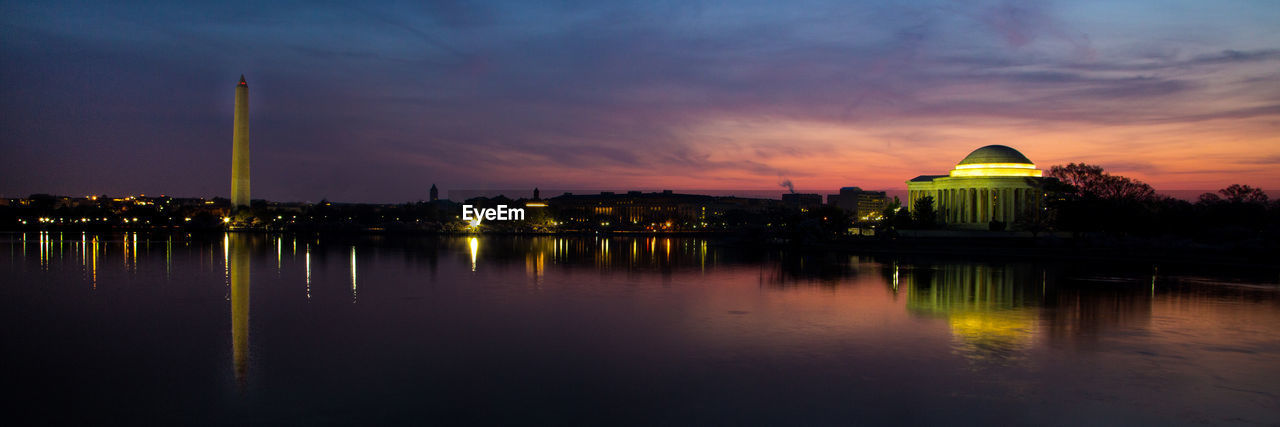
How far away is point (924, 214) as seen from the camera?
232 feet

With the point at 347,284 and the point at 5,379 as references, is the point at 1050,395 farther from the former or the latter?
the point at 347,284

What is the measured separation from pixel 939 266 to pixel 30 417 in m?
36.0

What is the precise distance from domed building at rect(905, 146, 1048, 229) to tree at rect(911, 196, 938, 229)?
87.4 inches

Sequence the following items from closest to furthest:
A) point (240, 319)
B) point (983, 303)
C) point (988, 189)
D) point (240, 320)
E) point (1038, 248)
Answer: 1. point (240, 320)
2. point (240, 319)
3. point (983, 303)
4. point (1038, 248)
5. point (988, 189)

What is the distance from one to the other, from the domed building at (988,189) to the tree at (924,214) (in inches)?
87.4

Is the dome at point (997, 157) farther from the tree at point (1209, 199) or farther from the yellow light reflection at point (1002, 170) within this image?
the tree at point (1209, 199)

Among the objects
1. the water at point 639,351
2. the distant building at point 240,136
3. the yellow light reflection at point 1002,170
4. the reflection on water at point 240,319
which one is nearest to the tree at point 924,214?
the yellow light reflection at point 1002,170

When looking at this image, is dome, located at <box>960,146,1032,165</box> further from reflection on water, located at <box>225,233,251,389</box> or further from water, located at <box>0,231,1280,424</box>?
reflection on water, located at <box>225,233,251,389</box>

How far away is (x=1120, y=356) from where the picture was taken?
15141mm

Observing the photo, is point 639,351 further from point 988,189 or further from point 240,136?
point 240,136

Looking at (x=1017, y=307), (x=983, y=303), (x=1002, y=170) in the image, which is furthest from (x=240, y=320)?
(x=1002, y=170)

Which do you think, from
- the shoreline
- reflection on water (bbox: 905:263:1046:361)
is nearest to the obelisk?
the shoreline

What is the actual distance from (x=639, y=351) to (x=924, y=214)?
6027cm

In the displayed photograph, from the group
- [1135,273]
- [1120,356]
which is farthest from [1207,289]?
[1120,356]
